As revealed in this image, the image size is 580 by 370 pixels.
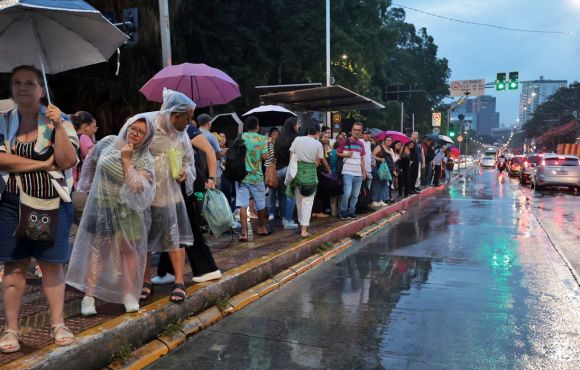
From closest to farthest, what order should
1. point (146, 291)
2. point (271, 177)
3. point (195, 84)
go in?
point (146, 291) → point (271, 177) → point (195, 84)

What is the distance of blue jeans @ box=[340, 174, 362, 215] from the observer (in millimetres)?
9359

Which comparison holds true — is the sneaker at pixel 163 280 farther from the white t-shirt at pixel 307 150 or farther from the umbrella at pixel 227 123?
the umbrella at pixel 227 123

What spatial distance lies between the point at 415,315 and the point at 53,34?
3.87 meters

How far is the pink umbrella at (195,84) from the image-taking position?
27.0 ft

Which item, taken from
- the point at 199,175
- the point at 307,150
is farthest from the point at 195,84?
the point at 199,175

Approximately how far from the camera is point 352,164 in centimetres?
929

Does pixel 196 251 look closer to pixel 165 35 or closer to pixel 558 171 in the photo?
pixel 165 35

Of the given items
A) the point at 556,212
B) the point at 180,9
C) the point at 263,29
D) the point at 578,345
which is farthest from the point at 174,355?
the point at 263,29

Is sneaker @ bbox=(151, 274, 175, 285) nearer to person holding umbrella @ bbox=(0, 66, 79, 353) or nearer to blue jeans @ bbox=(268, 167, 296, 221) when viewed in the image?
person holding umbrella @ bbox=(0, 66, 79, 353)

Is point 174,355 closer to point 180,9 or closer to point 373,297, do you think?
point 373,297

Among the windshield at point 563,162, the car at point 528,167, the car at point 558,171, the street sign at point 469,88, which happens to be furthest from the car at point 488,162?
the windshield at point 563,162

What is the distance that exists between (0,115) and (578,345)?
15.1 feet

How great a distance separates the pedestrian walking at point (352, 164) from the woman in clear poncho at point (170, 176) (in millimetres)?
5281

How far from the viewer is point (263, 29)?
23.9 m
